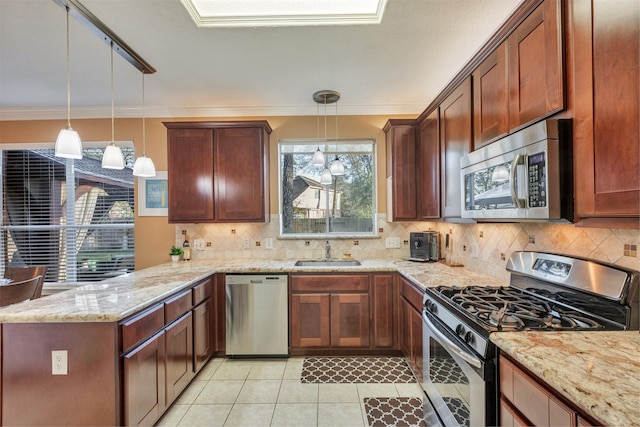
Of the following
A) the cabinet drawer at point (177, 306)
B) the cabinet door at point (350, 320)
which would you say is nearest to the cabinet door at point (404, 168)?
the cabinet door at point (350, 320)

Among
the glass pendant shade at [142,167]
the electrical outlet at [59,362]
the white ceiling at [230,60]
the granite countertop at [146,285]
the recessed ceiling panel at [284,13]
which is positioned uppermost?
the recessed ceiling panel at [284,13]

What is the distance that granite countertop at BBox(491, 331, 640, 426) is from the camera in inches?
29.1

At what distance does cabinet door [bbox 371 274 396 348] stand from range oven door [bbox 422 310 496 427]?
0.86m

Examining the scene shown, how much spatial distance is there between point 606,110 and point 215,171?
304 centimetres

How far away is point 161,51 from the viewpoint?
7.62 feet

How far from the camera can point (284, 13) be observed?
6.53ft

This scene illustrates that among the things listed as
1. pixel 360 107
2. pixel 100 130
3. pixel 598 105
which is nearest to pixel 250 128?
pixel 360 107

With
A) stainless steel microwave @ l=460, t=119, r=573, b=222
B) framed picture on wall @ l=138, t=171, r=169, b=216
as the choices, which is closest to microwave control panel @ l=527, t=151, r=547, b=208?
stainless steel microwave @ l=460, t=119, r=573, b=222

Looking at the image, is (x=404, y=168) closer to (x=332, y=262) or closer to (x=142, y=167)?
(x=332, y=262)

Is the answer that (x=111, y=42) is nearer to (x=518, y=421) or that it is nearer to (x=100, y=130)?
(x=100, y=130)

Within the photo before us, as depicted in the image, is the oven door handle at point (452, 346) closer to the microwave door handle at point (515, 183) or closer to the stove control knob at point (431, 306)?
the stove control knob at point (431, 306)

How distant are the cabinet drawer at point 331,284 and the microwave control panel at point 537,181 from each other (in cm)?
175

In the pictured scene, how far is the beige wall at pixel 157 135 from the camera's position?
354 cm

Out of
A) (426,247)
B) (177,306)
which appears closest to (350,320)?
(426,247)
